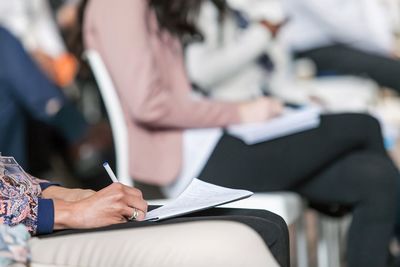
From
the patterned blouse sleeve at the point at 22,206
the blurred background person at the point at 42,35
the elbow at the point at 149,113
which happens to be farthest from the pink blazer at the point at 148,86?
the blurred background person at the point at 42,35

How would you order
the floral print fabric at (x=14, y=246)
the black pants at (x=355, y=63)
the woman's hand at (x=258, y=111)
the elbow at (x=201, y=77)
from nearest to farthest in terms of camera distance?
the floral print fabric at (x=14, y=246), the woman's hand at (x=258, y=111), the elbow at (x=201, y=77), the black pants at (x=355, y=63)

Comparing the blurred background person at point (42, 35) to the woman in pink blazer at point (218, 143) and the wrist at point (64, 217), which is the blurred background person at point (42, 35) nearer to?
the woman in pink blazer at point (218, 143)

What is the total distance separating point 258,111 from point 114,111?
433 mm

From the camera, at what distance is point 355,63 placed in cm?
426

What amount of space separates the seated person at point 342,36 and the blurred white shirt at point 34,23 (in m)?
1.20

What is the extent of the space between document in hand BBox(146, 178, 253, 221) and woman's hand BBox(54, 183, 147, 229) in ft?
0.16

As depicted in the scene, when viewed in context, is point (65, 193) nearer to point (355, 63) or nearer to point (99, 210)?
point (99, 210)

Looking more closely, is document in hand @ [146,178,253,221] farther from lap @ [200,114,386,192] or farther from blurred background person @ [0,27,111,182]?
blurred background person @ [0,27,111,182]

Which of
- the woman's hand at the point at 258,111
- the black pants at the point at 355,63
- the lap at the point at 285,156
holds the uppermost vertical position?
the woman's hand at the point at 258,111

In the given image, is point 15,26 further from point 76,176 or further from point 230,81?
point 230,81

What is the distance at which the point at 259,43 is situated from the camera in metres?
3.06

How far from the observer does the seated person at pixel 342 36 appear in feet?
13.9

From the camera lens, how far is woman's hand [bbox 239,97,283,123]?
2691 mm

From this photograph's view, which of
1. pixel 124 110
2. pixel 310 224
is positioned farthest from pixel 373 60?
pixel 124 110
